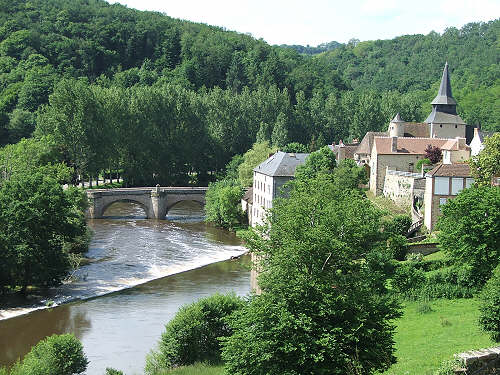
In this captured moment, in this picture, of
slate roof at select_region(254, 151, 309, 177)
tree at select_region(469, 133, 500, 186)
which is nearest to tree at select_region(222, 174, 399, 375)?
tree at select_region(469, 133, 500, 186)

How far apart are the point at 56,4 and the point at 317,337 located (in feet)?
463

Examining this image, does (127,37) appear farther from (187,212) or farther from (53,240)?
(53,240)

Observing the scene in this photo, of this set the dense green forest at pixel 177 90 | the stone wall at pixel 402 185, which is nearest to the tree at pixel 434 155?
the stone wall at pixel 402 185

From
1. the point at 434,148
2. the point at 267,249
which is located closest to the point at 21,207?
the point at 267,249

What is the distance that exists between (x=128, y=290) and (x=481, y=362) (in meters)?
33.9

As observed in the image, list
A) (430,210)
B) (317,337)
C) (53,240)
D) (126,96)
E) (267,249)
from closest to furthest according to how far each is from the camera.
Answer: (317,337)
(267,249)
(53,240)
(430,210)
(126,96)

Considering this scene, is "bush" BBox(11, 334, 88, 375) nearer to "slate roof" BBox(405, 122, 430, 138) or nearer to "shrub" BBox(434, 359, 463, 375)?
"shrub" BBox(434, 359, 463, 375)

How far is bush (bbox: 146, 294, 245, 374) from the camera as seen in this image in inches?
1153

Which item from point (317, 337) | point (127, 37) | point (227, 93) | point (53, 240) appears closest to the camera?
point (317, 337)

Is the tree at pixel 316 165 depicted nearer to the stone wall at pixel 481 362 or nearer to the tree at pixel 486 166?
the tree at pixel 486 166

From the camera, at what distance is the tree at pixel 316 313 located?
68.6 feet

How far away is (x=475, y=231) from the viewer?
33344mm

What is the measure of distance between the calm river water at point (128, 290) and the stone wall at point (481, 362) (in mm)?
16611

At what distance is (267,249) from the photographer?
1052 inches
